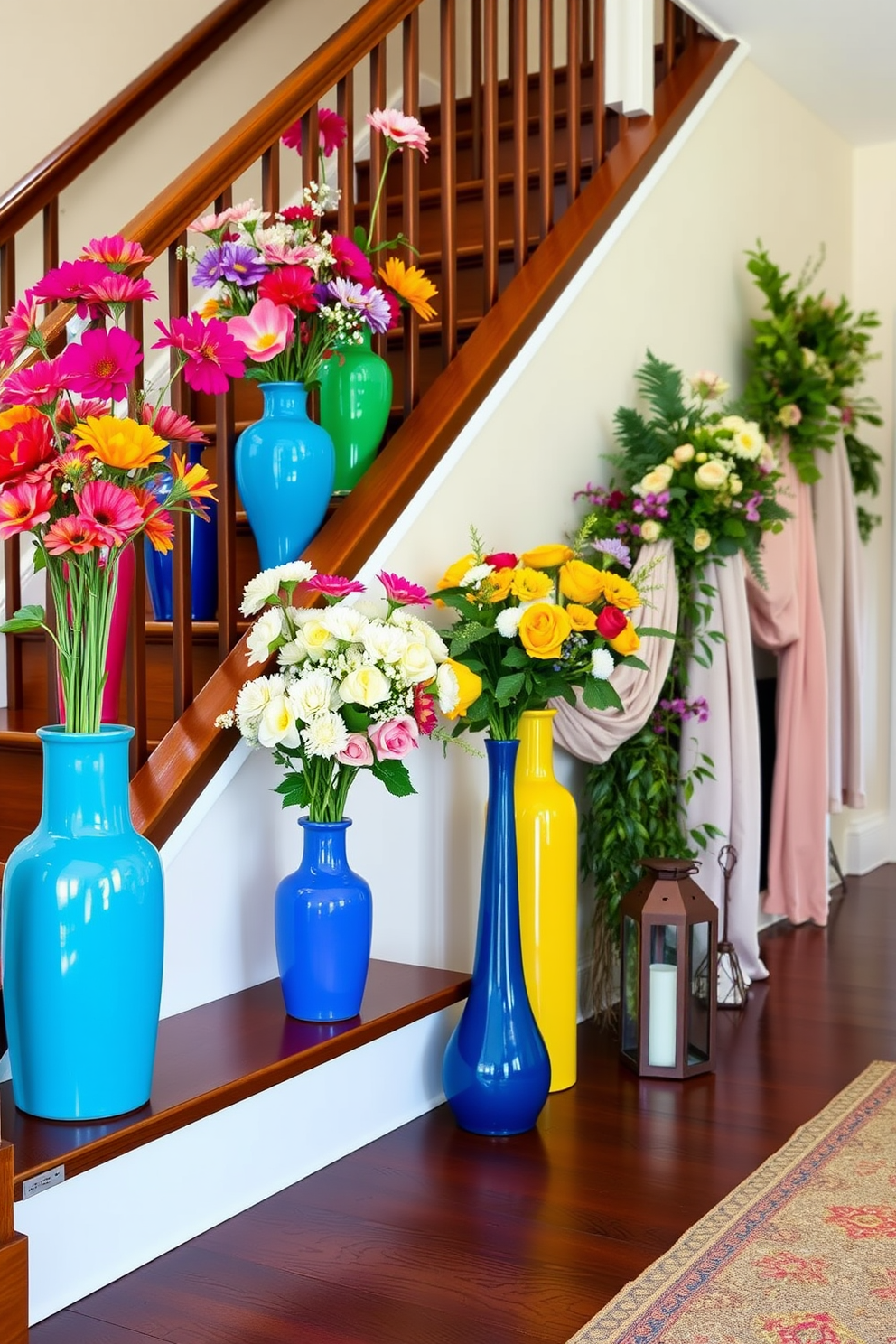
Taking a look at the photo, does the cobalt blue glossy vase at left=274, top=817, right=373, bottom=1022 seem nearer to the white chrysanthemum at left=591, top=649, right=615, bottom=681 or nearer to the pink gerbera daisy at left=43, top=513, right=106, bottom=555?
the white chrysanthemum at left=591, top=649, right=615, bottom=681

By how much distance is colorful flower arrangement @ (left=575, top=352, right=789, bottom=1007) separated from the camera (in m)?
3.37

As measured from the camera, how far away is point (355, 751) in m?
2.32

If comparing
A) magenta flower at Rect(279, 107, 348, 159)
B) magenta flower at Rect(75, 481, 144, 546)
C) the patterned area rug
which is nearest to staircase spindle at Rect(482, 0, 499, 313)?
magenta flower at Rect(279, 107, 348, 159)

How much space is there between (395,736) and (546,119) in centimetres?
176

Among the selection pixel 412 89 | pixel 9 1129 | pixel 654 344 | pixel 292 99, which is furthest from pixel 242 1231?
pixel 654 344

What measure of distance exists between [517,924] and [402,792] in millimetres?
460

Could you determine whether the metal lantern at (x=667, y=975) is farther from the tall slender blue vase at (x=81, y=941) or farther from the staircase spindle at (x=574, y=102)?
the staircase spindle at (x=574, y=102)

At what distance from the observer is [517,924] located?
106 inches

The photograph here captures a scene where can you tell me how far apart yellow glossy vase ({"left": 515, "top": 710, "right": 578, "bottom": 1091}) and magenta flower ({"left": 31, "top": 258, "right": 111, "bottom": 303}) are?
49.8 inches

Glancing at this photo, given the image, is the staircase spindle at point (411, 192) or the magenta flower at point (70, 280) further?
the staircase spindle at point (411, 192)

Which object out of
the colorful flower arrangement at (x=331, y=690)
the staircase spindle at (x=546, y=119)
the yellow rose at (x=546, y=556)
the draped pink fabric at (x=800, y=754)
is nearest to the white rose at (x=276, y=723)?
the colorful flower arrangement at (x=331, y=690)

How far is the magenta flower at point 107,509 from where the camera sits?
1796 millimetres

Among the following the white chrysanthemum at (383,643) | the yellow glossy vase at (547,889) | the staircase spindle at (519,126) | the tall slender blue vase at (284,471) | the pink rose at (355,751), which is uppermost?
the staircase spindle at (519,126)

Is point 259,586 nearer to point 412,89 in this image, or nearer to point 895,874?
point 412,89
